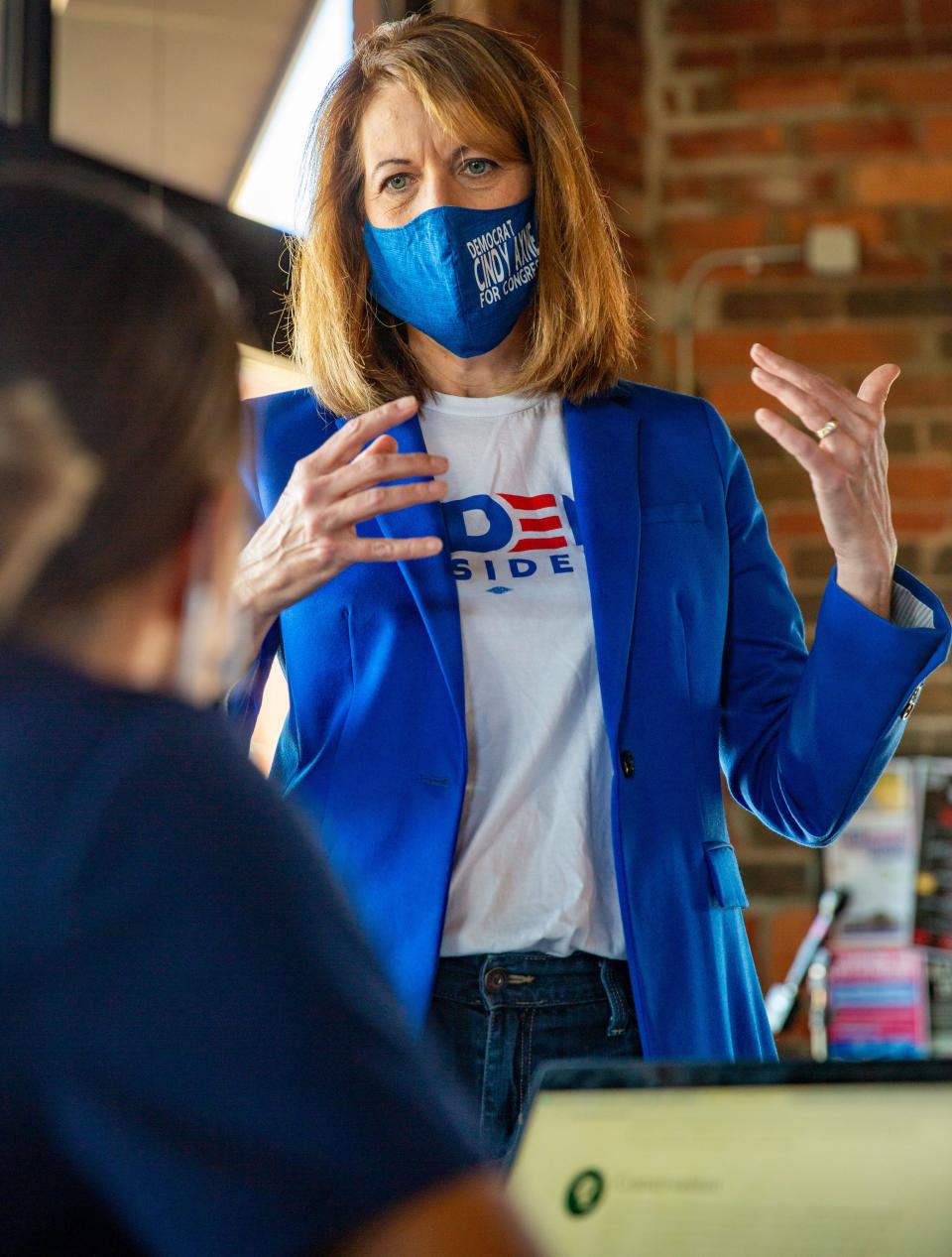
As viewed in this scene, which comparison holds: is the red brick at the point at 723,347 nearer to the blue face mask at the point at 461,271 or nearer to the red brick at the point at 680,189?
the red brick at the point at 680,189

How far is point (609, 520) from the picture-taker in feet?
5.39

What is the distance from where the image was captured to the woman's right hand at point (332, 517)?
1495 mm

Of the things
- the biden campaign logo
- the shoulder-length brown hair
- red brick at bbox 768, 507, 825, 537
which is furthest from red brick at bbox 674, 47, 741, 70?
the biden campaign logo

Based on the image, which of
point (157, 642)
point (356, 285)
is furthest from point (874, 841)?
point (157, 642)

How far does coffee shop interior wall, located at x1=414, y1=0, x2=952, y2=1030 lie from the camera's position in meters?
4.45

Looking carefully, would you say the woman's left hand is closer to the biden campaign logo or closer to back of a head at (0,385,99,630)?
the biden campaign logo

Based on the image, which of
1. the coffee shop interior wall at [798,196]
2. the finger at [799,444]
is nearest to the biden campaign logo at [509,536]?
the finger at [799,444]

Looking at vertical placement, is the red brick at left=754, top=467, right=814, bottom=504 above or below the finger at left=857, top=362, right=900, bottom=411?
above

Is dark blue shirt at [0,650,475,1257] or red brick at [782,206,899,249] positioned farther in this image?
red brick at [782,206,899,249]

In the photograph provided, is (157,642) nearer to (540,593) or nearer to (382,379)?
(540,593)

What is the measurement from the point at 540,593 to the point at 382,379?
12.7 inches

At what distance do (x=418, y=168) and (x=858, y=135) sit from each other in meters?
3.10

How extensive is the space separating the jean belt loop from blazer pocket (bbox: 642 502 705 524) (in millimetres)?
470

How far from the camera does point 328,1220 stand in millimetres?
592
